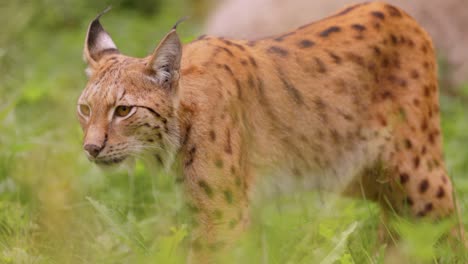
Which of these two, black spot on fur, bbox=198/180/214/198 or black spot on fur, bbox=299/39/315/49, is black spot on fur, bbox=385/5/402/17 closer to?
black spot on fur, bbox=299/39/315/49

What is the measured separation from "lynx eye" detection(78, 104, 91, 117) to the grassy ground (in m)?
0.41

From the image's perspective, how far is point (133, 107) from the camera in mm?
4879

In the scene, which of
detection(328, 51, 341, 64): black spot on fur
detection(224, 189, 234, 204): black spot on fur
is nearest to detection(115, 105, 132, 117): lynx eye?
detection(224, 189, 234, 204): black spot on fur

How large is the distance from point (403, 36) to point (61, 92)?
4744 mm

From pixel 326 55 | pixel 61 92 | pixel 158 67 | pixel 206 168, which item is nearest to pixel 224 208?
pixel 206 168

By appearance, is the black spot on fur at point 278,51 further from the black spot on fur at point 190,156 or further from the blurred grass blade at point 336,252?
the blurred grass blade at point 336,252

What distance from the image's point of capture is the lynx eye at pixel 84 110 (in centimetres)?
496

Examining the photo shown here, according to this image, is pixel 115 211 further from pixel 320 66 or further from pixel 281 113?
pixel 320 66

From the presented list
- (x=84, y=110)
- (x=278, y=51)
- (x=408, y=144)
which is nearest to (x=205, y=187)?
(x=84, y=110)

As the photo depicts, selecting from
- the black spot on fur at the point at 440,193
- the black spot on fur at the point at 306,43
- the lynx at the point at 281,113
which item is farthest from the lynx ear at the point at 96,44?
the black spot on fur at the point at 440,193

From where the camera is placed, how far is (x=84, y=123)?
501 cm

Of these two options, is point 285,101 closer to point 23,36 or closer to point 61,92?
point 61,92

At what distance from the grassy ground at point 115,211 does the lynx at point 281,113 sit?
0.67 ft

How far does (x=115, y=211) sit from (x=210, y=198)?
579 millimetres
